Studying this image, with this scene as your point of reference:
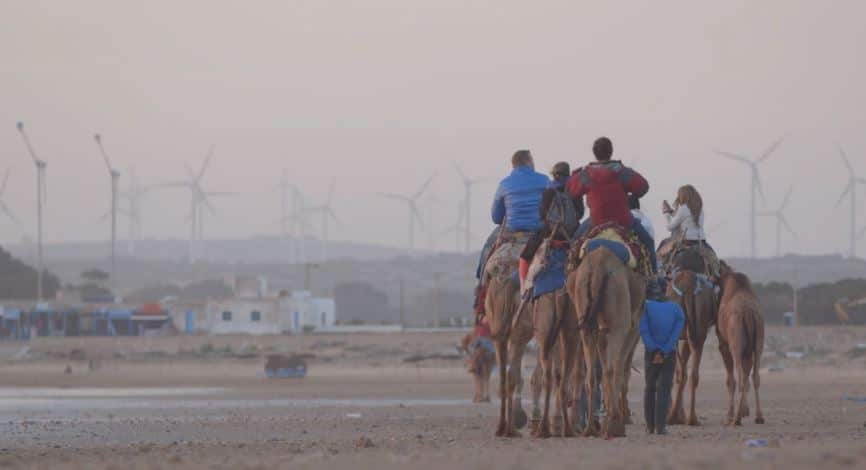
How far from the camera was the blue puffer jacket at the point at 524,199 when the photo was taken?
17.4 m

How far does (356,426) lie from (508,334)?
159 inches

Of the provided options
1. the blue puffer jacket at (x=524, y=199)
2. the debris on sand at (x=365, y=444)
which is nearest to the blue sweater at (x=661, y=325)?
the blue puffer jacket at (x=524, y=199)

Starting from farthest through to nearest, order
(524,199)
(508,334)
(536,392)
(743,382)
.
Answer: (743,382) → (524,199) → (536,392) → (508,334)

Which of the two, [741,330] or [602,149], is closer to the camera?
[602,149]

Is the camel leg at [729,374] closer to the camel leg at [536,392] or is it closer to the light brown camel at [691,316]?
the light brown camel at [691,316]

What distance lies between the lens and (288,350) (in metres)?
79.6

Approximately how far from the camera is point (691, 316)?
67.2 ft

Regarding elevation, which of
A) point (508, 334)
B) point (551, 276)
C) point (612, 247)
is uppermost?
point (612, 247)

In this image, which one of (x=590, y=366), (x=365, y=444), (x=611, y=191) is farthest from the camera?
(x=611, y=191)

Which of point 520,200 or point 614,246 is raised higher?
point 520,200

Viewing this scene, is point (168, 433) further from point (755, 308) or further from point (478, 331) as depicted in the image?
point (478, 331)

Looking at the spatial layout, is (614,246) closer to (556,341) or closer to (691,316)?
(556,341)

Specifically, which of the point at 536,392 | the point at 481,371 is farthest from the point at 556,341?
the point at 481,371

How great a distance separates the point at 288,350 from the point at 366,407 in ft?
168
